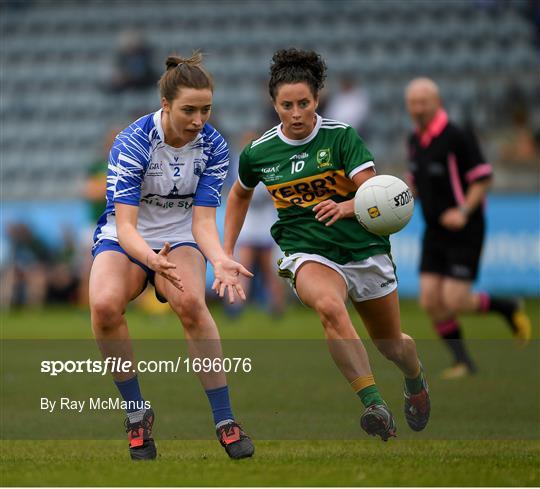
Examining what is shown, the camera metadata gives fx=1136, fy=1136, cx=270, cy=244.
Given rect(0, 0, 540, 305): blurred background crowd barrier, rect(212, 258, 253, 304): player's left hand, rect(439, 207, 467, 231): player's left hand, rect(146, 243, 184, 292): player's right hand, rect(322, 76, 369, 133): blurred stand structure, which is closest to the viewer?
rect(146, 243, 184, 292): player's right hand

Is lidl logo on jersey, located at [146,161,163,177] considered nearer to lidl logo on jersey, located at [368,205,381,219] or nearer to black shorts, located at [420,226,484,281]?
lidl logo on jersey, located at [368,205,381,219]

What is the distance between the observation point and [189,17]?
2227 centimetres

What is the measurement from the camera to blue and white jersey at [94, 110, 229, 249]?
5.91m

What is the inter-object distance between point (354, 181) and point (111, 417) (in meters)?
2.24

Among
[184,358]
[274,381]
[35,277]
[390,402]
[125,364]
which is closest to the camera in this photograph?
[125,364]

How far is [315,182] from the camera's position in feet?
20.9

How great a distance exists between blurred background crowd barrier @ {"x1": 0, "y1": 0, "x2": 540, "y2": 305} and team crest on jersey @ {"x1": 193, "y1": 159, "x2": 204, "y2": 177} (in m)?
10.0

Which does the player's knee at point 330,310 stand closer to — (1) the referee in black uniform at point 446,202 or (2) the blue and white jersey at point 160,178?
(2) the blue and white jersey at point 160,178

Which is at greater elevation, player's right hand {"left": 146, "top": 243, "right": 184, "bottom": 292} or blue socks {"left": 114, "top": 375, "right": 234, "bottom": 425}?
player's right hand {"left": 146, "top": 243, "right": 184, "bottom": 292}

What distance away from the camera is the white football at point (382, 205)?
6020 millimetres

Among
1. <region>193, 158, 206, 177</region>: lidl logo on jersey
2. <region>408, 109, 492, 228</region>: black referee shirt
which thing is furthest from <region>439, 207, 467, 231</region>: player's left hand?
<region>193, 158, 206, 177</region>: lidl logo on jersey

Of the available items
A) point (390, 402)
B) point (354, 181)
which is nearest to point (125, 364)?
point (354, 181)

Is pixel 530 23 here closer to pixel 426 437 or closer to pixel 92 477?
pixel 426 437

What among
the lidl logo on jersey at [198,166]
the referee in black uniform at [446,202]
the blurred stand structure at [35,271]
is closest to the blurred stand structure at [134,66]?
the blurred stand structure at [35,271]
